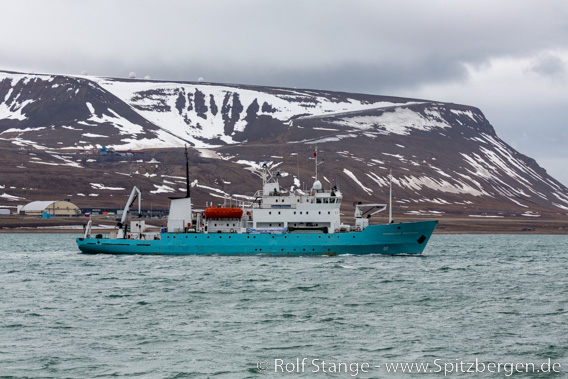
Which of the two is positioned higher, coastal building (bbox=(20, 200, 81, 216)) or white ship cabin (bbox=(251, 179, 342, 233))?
coastal building (bbox=(20, 200, 81, 216))

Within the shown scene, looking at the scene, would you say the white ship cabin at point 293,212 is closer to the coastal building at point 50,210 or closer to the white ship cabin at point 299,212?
the white ship cabin at point 299,212

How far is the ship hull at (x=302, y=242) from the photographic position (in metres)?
78.6

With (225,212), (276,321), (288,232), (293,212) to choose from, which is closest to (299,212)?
(293,212)

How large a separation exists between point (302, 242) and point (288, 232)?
195cm

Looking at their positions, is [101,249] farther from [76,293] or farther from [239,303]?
[239,303]

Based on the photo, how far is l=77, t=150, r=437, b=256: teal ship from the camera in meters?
78.8

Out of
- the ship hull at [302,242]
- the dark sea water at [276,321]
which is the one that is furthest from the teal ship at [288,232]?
the dark sea water at [276,321]

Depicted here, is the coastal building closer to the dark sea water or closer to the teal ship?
the teal ship

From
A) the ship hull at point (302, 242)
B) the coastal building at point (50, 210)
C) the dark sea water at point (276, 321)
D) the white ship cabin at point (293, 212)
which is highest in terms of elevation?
the coastal building at point (50, 210)

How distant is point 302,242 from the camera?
7856cm

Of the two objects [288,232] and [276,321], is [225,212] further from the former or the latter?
[276,321]

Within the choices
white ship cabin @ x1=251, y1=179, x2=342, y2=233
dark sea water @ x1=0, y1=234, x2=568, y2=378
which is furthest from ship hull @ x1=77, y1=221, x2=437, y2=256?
dark sea water @ x1=0, y1=234, x2=568, y2=378

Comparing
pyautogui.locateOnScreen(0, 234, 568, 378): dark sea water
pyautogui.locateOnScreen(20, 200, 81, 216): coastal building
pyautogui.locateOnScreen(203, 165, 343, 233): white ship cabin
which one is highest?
pyautogui.locateOnScreen(20, 200, 81, 216): coastal building

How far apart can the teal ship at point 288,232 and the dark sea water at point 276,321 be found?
398 inches
